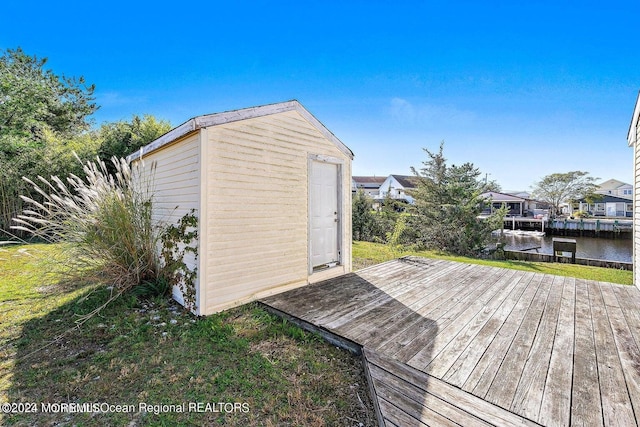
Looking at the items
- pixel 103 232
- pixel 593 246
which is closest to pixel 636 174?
pixel 103 232

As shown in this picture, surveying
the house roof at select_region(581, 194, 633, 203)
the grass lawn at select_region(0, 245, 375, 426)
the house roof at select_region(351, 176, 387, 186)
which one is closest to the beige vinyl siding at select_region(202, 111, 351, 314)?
the grass lawn at select_region(0, 245, 375, 426)

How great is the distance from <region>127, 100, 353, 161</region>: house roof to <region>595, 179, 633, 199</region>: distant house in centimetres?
4275

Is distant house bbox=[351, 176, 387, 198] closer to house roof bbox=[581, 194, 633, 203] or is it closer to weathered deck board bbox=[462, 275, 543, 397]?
house roof bbox=[581, 194, 633, 203]

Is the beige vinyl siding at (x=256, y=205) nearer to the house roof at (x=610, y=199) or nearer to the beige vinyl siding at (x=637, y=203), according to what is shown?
the beige vinyl siding at (x=637, y=203)

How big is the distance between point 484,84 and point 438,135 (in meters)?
2.95

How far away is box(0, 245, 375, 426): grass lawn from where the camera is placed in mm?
1549

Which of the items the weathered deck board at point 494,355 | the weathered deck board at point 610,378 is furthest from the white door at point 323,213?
the weathered deck board at point 610,378

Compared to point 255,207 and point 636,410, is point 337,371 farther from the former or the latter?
point 255,207

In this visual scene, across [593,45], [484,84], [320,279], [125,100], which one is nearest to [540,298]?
[320,279]

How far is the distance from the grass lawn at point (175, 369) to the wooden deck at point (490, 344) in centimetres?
28

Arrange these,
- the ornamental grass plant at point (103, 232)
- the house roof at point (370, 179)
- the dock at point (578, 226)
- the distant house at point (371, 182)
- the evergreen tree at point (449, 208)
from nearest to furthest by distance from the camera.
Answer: the ornamental grass plant at point (103, 232) → the evergreen tree at point (449, 208) → the dock at point (578, 226) → the distant house at point (371, 182) → the house roof at point (370, 179)

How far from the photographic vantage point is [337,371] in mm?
1962

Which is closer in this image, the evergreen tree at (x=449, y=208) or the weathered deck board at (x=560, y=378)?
the weathered deck board at (x=560, y=378)

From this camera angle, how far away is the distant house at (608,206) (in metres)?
27.4
